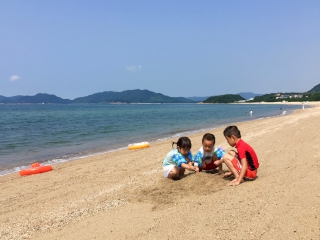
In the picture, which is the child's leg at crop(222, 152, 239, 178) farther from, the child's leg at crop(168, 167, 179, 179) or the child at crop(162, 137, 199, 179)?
the child's leg at crop(168, 167, 179, 179)

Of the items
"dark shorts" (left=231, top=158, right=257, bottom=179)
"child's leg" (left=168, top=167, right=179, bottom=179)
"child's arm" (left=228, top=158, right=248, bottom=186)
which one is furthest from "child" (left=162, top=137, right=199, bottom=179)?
"child's arm" (left=228, top=158, right=248, bottom=186)

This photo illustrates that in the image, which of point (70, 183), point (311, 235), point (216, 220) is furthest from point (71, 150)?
point (311, 235)

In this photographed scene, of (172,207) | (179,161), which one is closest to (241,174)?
(179,161)

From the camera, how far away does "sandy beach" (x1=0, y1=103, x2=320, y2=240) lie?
10.8ft

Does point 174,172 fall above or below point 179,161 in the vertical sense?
below

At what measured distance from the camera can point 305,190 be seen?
422cm

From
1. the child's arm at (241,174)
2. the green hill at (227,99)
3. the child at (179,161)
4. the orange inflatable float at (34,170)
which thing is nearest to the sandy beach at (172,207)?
the child's arm at (241,174)

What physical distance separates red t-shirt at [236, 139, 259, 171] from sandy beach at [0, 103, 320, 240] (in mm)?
333

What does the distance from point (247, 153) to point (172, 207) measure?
187cm

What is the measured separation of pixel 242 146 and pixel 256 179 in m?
0.75

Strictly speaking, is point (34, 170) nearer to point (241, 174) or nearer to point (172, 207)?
point (172, 207)

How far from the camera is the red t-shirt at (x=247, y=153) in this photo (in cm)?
499

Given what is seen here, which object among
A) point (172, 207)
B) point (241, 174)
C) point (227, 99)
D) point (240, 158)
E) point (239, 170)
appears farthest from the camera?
point (227, 99)

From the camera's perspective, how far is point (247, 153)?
5078mm
